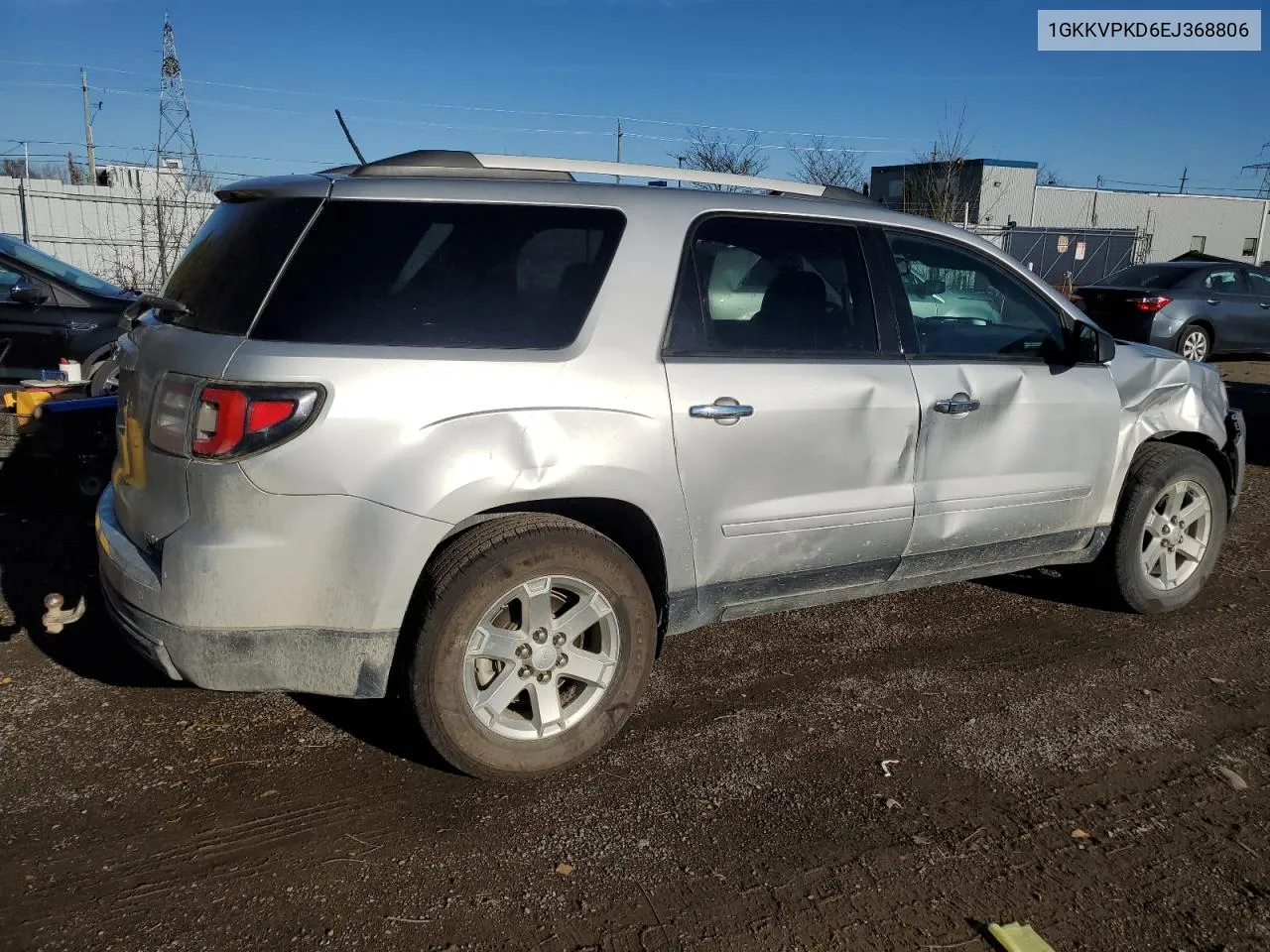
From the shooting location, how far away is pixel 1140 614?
4762 mm

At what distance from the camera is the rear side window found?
2873 millimetres

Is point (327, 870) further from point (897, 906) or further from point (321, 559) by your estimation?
point (897, 906)

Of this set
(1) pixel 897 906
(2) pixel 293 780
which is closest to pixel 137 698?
(2) pixel 293 780

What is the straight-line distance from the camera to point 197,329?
9.75 feet

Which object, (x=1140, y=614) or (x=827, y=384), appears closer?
(x=827, y=384)

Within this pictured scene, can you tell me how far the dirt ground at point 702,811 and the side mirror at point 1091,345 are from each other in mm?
1259

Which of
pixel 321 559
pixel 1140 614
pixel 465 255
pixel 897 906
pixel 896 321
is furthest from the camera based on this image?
pixel 1140 614

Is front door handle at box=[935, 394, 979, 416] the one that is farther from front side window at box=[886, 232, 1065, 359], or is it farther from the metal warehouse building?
the metal warehouse building

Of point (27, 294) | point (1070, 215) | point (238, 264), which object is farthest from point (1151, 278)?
point (1070, 215)

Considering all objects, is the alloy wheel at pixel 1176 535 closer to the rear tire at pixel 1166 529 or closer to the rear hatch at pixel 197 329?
the rear tire at pixel 1166 529

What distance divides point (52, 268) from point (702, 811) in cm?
709

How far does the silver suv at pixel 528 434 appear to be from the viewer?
9.19ft

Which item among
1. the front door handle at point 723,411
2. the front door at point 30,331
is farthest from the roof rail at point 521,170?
the front door at point 30,331

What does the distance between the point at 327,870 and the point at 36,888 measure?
29.2 inches
